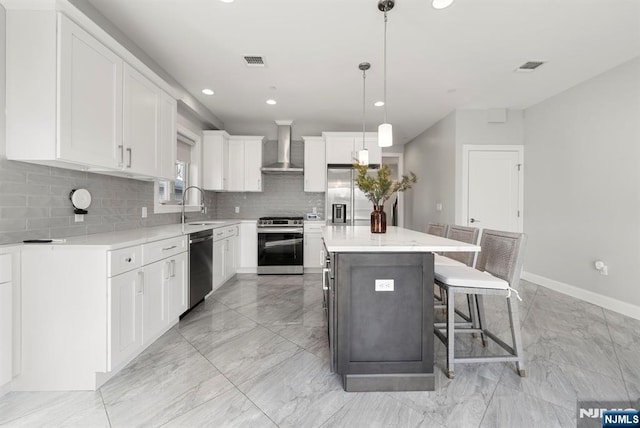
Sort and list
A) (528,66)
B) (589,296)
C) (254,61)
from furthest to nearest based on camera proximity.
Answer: (589,296), (528,66), (254,61)

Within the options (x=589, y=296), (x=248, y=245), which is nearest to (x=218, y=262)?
(x=248, y=245)

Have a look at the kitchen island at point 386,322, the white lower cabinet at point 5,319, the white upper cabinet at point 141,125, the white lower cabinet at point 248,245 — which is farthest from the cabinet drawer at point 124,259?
the white lower cabinet at point 248,245

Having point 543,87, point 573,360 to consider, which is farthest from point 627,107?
point 573,360

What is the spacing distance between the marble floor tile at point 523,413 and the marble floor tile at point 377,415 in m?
0.33

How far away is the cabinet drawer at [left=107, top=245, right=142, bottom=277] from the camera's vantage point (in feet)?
5.82

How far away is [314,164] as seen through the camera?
16.7 feet

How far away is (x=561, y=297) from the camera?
360 centimetres

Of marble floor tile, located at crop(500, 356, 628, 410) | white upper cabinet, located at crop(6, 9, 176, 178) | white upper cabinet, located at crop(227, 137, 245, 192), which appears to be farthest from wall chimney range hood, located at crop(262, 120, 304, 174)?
marble floor tile, located at crop(500, 356, 628, 410)

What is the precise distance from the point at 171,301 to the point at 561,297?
4.52 metres

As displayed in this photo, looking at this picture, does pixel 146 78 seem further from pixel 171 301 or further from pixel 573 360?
pixel 573 360

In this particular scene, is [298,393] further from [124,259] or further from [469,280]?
[124,259]

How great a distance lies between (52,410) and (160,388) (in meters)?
0.53

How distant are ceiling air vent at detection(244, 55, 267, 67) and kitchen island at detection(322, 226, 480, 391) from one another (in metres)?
2.39

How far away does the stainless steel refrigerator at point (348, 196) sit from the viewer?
4.92m
